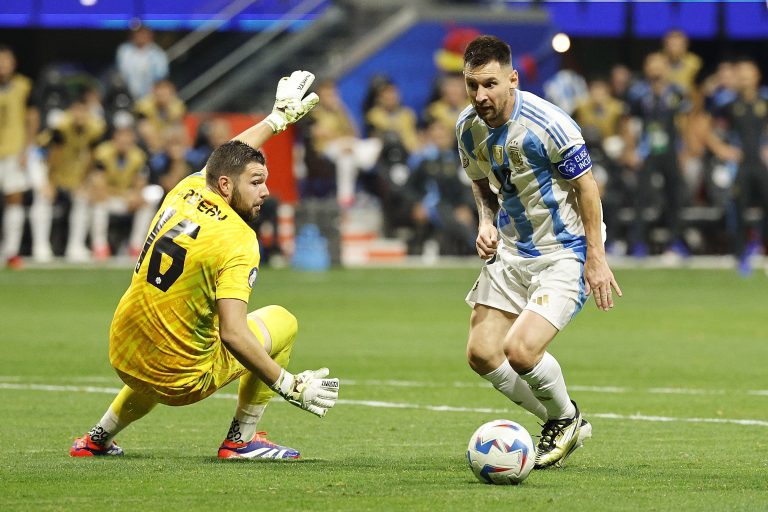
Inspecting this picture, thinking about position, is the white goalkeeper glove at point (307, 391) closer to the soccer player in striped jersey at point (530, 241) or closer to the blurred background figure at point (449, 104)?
the soccer player in striped jersey at point (530, 241)

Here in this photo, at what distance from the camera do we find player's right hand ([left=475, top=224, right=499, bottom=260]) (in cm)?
821

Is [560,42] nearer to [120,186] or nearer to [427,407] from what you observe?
[120,186]

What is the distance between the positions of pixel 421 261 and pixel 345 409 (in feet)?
56.2

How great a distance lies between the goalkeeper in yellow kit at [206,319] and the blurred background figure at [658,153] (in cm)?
1914

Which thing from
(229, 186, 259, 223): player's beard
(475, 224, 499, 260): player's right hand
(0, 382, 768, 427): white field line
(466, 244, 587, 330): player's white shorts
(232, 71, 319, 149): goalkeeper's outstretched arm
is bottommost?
(0, 382, 768, 427): white field line

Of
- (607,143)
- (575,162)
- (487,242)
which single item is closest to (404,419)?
(487,242)

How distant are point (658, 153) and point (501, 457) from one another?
2008cm

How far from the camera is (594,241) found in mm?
7898

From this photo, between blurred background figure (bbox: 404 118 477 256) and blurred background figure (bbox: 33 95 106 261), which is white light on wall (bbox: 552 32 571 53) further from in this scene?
blurred background figure (bbox: 33 95 106 261)

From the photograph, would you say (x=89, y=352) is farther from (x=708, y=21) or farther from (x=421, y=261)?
(x=708, y=21)

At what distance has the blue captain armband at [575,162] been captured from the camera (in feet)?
25.9

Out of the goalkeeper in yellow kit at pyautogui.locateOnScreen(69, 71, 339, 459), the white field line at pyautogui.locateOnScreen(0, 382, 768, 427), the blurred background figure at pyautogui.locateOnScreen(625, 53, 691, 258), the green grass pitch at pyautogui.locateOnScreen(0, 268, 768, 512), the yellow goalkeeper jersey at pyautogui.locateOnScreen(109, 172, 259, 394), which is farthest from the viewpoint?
the blurred background figure at pyautogui.locateOnScreen(625, 53, 691, 258)

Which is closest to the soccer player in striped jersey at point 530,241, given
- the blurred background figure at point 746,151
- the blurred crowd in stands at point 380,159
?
the blurred background figure at point 746,151

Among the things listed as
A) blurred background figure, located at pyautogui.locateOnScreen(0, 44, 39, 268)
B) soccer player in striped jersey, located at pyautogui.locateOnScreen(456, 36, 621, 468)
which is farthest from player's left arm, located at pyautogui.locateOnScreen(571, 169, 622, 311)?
blurred background figure, located at pyautogui.locateOnScreen(0, 44, 39, 268)
